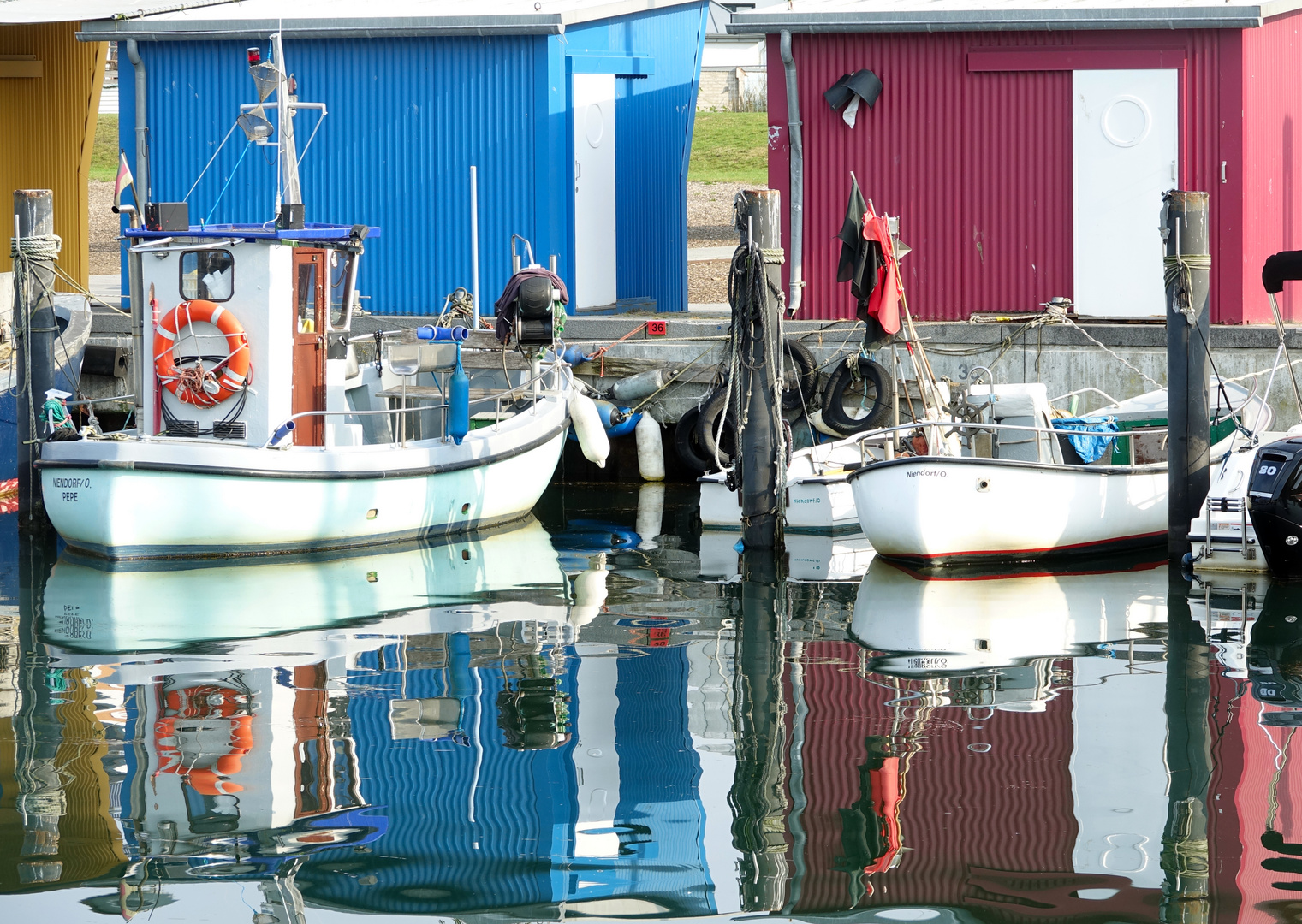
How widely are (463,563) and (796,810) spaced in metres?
6.16

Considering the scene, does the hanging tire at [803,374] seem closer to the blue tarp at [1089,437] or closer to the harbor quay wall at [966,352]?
the harbor quay wall at [966,352]

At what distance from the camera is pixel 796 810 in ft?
22.8

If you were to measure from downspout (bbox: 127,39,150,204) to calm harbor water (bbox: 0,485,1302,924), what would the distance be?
7013mm

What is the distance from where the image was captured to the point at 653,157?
63.4ft

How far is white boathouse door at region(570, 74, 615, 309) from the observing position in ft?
57.3

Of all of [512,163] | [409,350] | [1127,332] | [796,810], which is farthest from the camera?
[512,163]

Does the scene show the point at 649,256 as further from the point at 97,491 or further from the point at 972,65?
the point at 97,491

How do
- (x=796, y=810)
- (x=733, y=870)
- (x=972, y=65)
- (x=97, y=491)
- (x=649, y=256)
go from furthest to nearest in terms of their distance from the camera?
1. (x=649, y=256)
2. (x=972, y=65)
3. (x=97, y=491)
4. (x=796, y=810)
5. (x=733, y=870)

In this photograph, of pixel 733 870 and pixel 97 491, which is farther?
pixel 97 491

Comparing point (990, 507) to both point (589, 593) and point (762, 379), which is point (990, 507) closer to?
point (762, 379)

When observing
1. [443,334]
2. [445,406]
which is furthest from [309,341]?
[443,334]

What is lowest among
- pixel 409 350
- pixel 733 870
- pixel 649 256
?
pixel 733 870

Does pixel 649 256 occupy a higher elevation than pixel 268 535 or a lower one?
higher

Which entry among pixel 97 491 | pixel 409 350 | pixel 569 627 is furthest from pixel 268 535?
pixel 569 627
